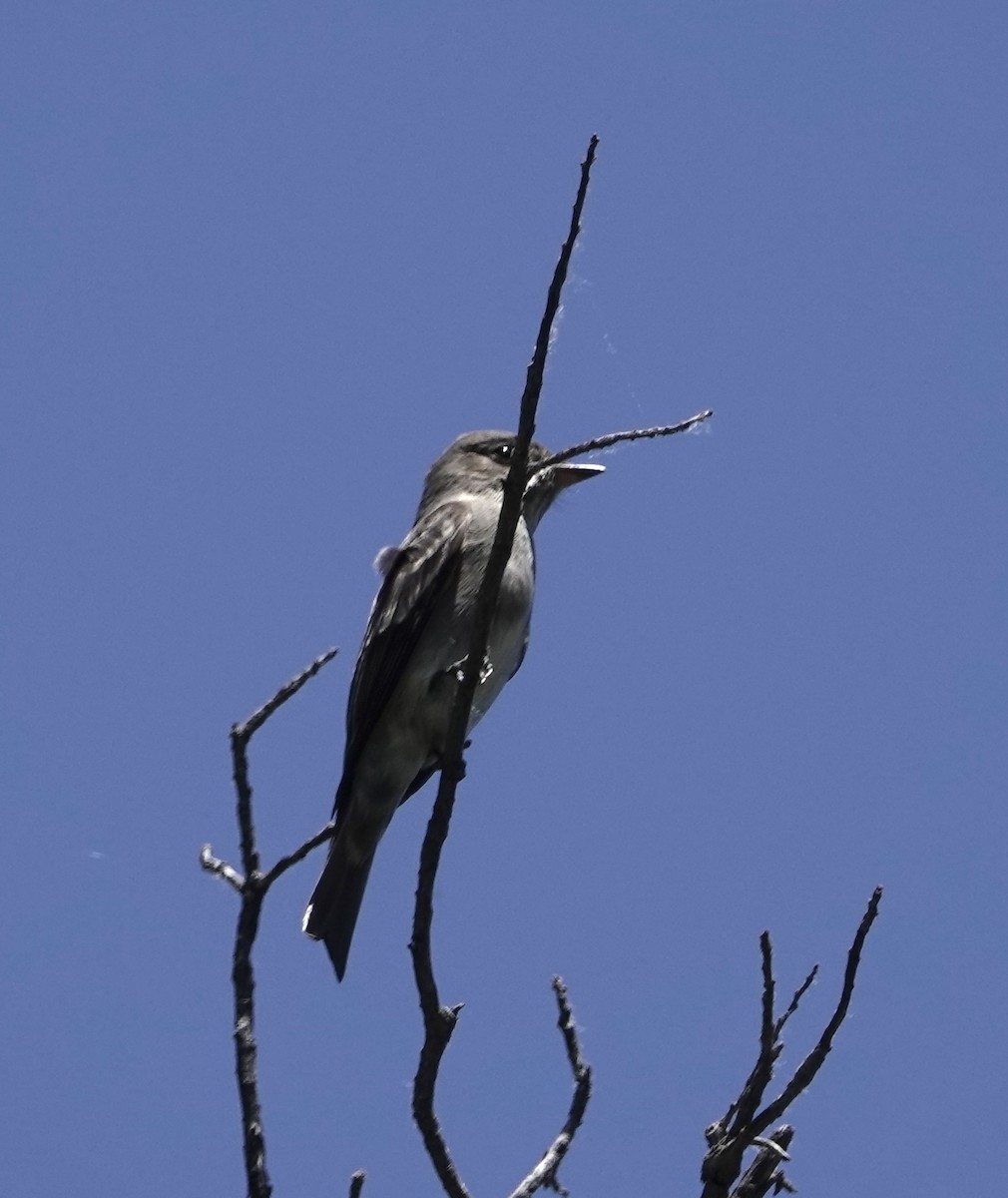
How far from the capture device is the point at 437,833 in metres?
3.90

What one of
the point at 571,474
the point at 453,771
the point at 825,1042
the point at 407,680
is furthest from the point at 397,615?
the point at 825,1042

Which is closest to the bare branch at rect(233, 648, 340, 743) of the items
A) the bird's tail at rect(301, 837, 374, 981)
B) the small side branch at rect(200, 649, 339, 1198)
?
the small side branch at rect(200, 649, 339, 1198)

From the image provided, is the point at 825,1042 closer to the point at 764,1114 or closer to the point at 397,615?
the point at 764,1114

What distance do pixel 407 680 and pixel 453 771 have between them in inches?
66.9

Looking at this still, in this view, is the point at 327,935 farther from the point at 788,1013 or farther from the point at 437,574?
the point at 788,1013

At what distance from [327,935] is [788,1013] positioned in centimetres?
228

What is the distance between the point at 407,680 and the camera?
5.75m

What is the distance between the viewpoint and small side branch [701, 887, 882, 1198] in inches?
130

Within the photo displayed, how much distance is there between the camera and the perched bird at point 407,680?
18.2 ft

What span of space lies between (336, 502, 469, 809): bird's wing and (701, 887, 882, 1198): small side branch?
2539 millimetres

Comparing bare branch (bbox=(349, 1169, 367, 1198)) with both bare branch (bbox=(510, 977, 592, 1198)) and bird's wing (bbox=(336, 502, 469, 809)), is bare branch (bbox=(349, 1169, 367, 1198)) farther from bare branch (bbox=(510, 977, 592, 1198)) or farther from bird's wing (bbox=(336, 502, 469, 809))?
bird's wing (bbox=(336, 502, 469, 809))

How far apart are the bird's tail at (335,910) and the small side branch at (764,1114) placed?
2245 mm

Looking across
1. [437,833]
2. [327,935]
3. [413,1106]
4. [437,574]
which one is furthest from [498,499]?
[413,1106]

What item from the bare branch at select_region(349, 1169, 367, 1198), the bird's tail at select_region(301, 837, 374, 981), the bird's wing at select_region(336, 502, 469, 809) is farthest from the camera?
the bird's wing at select_region(336, 502, 469, 809)
